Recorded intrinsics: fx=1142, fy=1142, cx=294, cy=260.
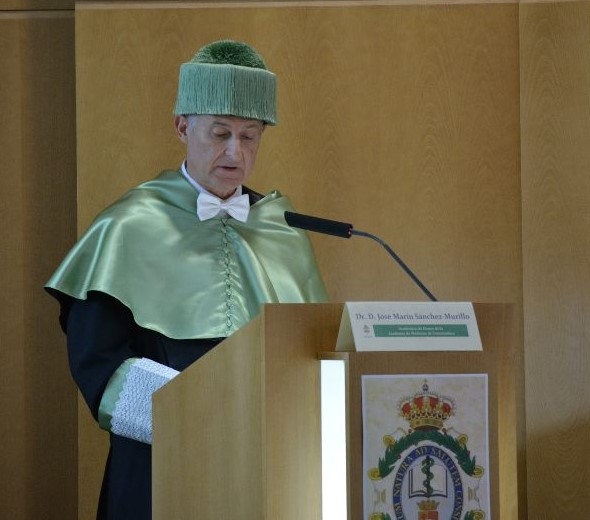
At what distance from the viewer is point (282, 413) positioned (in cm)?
197

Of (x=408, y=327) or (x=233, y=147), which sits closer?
(x=408, y=327)

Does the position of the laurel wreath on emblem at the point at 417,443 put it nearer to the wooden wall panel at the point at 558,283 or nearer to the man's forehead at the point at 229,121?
the man's forehead at the point at 229,121

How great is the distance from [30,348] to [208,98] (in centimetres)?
180

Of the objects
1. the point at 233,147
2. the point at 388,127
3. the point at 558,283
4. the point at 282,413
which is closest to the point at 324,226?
the point at 233,147

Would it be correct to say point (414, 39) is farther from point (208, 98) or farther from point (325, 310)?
point (325, 310)

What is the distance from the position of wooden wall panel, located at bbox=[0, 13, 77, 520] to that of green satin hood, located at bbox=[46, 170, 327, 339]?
1.40 m

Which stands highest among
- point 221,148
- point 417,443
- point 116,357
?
point 221,148

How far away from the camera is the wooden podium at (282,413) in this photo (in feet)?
6.41

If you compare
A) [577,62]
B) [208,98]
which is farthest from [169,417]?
[577,62]

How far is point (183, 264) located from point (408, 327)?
45.1 inches

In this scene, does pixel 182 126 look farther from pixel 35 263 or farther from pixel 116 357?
pixel 35 263

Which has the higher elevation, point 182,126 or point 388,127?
point 388,127

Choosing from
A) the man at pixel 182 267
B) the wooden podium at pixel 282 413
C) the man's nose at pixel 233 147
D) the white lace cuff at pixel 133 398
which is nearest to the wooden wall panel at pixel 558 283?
the man at pixel 182 267

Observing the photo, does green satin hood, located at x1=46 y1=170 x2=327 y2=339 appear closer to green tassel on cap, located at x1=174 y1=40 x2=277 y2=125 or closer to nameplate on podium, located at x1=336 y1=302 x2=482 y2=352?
green tassel on cap, located at x1=174 y1=40 x2=277 y2=125
